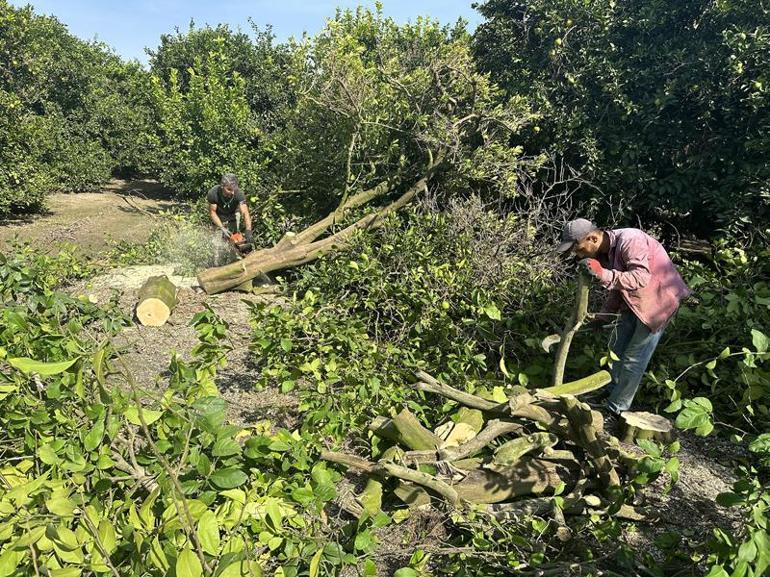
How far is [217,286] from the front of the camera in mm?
6621

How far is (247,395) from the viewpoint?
437 centimetres

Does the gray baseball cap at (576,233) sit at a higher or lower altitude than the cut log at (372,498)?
higher

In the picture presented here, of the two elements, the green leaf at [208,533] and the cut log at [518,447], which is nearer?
the green leaf at [208,533]

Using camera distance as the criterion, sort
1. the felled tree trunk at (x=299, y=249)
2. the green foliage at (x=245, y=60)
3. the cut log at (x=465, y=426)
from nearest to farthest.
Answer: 1. the cut log at (x=465, y=426)
2. the felled tree trunk at (x=299, y=249)
3. the green foliage at (x=245, y=60)

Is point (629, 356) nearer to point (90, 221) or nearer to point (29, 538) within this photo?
point (29, 538)

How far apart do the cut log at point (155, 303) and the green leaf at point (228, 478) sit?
4.43 m

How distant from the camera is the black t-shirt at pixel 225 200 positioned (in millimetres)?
7520

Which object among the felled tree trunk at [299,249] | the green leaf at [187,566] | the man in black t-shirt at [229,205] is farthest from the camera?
the man in black t-shirt at [229,205]

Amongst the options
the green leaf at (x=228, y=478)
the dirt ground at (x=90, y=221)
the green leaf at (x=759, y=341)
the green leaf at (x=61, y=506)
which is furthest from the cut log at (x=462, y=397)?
the dirt ground at (x=90, y=221)

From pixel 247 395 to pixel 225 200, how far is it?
14.3ft

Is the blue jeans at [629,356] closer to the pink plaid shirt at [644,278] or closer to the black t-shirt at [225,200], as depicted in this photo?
the pink plaid shirt at [644,278]

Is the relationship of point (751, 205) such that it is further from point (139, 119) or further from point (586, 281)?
point (139, 119)

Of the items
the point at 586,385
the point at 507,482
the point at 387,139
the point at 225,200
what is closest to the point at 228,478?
the point at 507,482

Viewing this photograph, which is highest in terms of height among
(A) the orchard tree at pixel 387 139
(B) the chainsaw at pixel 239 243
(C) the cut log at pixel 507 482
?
(A) the orchard tree at pixel 387 139
